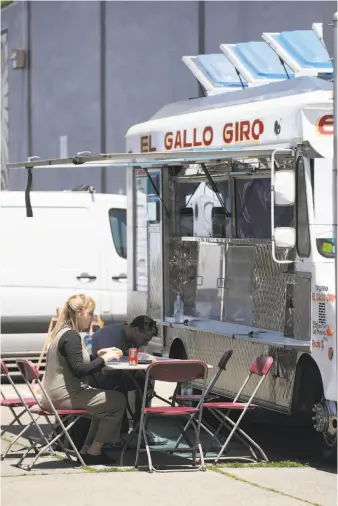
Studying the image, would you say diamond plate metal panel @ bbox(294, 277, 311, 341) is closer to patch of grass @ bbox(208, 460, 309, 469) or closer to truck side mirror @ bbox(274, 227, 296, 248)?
truck side mirror @ bbox(274, 227, 296, 248)

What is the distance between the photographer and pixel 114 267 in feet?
48.0

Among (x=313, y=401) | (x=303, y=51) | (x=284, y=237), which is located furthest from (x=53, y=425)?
(x=303, y=51)

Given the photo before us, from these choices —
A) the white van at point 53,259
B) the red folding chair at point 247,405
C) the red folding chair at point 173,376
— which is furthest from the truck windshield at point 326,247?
the white van at point 53,259


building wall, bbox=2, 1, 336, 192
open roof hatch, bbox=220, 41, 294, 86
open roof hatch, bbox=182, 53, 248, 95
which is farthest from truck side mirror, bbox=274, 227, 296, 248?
building wall, bbox=2, 1, 336, 192

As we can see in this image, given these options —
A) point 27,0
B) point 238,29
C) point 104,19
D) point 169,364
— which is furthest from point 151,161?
point 27,0

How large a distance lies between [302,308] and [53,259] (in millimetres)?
5801

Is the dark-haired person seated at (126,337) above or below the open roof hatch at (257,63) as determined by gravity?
below

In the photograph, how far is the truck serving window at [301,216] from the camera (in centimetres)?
904

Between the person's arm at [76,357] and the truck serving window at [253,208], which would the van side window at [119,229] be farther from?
the person's arm at [76,357]

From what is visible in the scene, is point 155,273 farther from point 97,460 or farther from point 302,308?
point 97,460

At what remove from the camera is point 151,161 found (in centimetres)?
1062

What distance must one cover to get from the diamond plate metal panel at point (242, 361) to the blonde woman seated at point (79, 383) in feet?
3.79

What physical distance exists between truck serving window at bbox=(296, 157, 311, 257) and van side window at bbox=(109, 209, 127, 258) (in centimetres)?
569

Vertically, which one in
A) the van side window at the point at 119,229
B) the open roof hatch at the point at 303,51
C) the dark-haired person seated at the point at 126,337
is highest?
the open roof hatch at the point at 303,51
